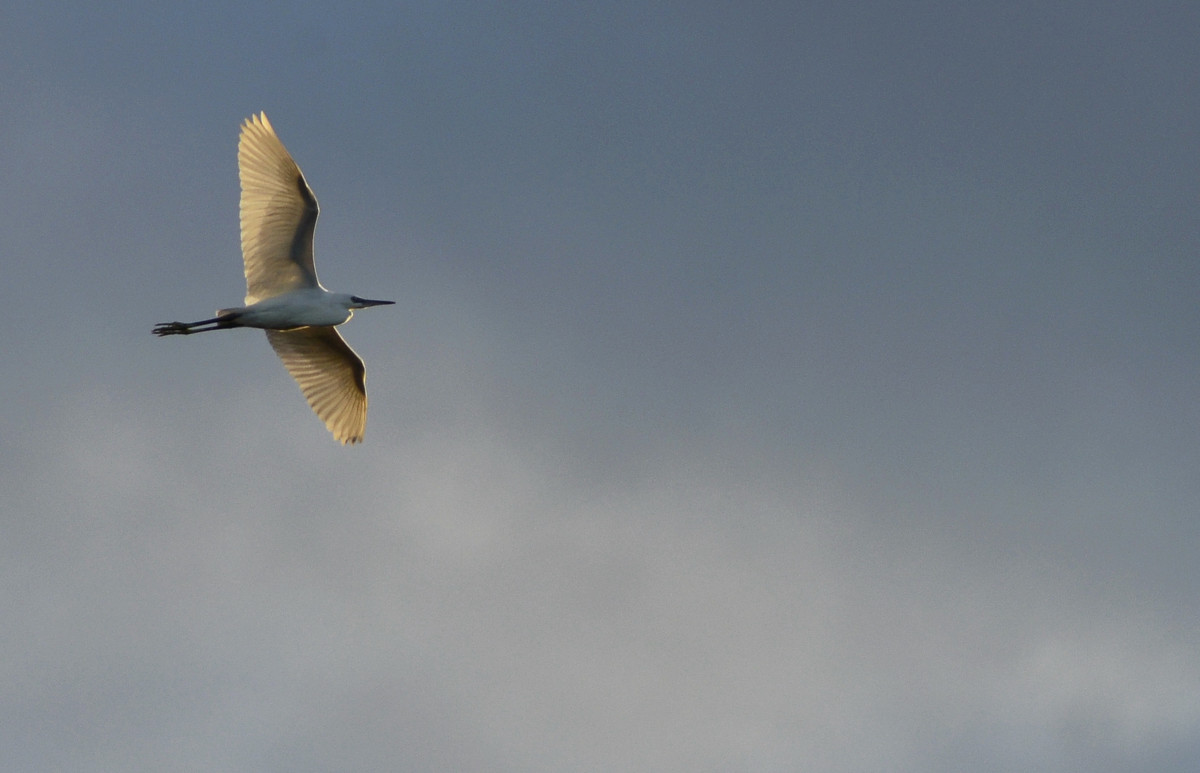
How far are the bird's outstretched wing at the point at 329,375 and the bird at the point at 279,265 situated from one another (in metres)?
0.04

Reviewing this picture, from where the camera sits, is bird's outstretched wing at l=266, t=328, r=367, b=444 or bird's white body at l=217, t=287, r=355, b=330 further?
bird's outstretched wing at l=266, t=328, r=367, b=444

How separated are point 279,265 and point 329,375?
446 centimetres

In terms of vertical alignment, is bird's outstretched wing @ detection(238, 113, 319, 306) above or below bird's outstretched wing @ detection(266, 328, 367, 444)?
above

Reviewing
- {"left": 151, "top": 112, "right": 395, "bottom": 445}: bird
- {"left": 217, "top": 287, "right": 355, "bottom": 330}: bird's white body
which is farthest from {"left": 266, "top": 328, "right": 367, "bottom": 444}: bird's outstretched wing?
{"left": 217, "top": 287, "right": 355, "bottom": 330}: bird's white body

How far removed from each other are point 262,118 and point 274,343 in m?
6.97

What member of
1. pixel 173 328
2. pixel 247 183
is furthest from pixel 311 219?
pixel 173 328

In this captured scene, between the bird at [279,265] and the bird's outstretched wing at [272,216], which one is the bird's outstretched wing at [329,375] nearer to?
the bird at [279,265]

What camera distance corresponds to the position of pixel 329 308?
3288 centimetres

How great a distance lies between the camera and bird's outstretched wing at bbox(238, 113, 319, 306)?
3097 cm

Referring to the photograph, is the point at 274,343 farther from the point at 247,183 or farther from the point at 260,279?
the point at 247,183

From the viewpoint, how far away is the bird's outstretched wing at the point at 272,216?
3097 centimetres

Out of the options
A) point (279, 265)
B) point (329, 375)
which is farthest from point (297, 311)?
point (329, 375)

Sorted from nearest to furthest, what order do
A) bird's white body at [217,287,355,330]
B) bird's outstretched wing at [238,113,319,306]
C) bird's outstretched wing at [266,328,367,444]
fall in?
1. bird's outstretched wing at [238,113,319,306]
2. bird's white body at [217,287,355,330]
3. bird's outstretched wing at [266,328,367,444]

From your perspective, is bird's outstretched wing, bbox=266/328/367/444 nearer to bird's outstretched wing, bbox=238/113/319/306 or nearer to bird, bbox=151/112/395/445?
bird, bbox=151/112/395/445
